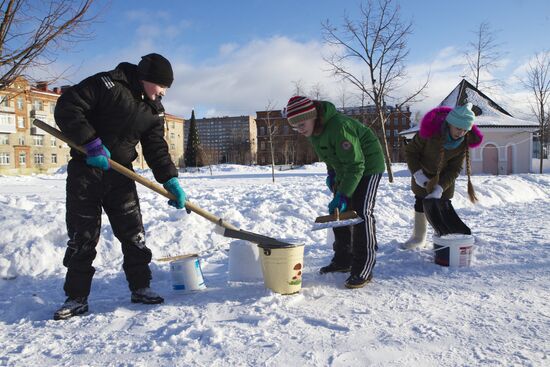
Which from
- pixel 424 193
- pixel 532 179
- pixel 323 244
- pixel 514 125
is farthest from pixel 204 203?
pixel 514 125

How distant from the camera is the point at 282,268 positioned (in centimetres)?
303

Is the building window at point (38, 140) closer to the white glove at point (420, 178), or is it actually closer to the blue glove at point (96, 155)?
the blue glove at point (96, 155)

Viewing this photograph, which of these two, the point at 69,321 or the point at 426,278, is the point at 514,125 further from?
the point at 69,321

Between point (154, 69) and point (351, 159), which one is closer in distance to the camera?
point (154, 69)

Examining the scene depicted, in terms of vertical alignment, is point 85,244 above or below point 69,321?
above

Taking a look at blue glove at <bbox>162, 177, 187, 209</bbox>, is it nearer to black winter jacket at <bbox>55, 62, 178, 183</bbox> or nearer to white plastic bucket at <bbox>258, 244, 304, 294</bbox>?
black winter jacket at <bbox>55, 62, 178, 183</bbox>

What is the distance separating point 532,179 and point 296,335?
13.9 m

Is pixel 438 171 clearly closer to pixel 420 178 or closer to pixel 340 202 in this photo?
pixel 420 178

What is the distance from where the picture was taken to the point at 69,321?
271cm

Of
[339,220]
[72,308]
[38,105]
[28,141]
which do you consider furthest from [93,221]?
[28,141]

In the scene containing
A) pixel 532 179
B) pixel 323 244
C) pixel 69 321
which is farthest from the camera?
pixel 532 179

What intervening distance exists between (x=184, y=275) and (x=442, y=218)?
2.49 meters

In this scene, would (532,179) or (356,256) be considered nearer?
(356,256)

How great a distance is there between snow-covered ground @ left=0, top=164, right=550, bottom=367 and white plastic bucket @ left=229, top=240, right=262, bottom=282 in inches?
3.7
